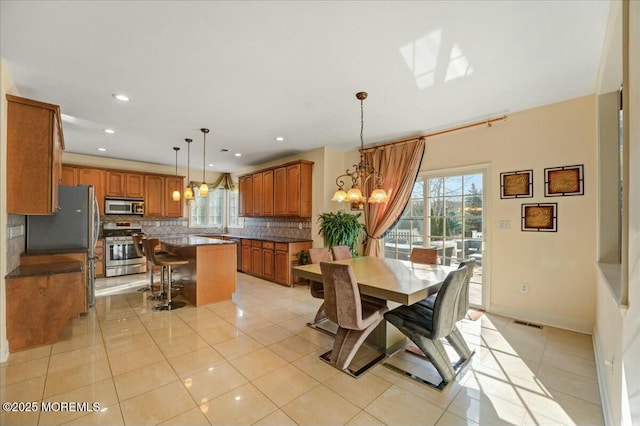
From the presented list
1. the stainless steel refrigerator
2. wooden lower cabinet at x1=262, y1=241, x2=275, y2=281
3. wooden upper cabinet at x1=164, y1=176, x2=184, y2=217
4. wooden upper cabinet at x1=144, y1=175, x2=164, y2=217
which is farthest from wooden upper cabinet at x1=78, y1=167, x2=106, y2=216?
wooden lower cabinet at x1=262, y1=241, x2=275, y2=281

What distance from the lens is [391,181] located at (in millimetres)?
4699

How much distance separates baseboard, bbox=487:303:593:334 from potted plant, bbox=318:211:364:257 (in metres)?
2.22

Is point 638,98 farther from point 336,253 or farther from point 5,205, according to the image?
point 5,205

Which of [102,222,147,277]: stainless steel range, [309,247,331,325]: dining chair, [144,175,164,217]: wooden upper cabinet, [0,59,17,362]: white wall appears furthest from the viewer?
[144,175,164,217]: wooden upper cabinet

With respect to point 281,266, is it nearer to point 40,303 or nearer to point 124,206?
point 40,303

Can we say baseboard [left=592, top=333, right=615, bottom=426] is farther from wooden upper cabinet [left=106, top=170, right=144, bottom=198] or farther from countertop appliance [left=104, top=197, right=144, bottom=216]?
wooden upper cabinet [left=106, top=170, right=144, bottom=198]

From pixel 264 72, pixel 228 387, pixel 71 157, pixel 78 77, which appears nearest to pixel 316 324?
pixel 228 387

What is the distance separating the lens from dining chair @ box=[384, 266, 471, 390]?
211 cm

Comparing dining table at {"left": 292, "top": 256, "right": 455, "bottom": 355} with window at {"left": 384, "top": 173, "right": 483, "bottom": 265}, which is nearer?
dining table at {"left": 292, "top": 256, "right": 455, "bottom": 355}

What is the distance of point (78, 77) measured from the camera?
8.90 ft

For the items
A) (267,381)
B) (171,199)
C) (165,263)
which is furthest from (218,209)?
(267,381)

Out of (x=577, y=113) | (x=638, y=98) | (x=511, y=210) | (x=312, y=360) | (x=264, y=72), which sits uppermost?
(x=264, y=72)

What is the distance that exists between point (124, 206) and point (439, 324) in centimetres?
673

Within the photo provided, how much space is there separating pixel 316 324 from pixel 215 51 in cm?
298
